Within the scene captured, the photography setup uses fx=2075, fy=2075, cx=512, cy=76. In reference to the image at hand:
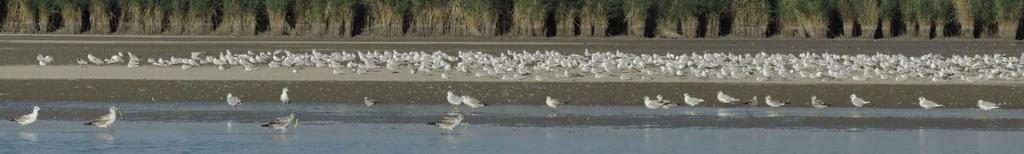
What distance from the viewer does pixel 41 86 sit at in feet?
74.3

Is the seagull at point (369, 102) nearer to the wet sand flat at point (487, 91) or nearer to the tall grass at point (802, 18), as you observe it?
the wet sand flat at point (487, 91)

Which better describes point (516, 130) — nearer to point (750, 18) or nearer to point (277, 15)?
point (750, 18)

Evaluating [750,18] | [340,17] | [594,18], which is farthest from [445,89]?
[340,17]

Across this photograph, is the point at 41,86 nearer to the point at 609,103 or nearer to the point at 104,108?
the point at 104,108

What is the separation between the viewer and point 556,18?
4869cm

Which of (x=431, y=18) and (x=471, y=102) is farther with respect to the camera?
(x=431, y=18)

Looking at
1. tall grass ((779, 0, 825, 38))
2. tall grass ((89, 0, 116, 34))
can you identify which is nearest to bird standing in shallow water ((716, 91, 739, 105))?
tall grass ((779, 0, 825, 38))

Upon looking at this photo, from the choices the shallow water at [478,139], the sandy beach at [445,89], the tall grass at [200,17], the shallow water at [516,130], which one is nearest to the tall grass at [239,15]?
the tall grass at [200,17]

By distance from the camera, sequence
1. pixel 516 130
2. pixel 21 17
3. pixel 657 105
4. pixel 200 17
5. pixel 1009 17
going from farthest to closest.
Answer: pixel 21 17
pixel 200 17
pixel 1009 17
pixel 657 105
pixel 516 130

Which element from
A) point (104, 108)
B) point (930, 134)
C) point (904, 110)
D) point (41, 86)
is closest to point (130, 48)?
point (41, 86)

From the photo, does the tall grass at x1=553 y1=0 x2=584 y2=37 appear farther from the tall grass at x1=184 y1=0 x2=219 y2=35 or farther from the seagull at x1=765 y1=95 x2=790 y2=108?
the seagull at x1=765 y1=95 x2=790 y2=108

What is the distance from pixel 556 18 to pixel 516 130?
32067mm

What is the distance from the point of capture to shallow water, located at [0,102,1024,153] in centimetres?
1501

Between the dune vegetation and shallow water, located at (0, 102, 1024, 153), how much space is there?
27.9 m
